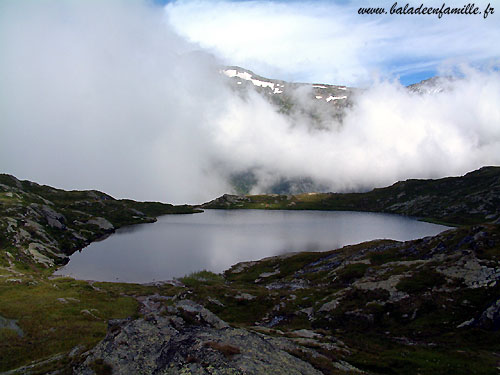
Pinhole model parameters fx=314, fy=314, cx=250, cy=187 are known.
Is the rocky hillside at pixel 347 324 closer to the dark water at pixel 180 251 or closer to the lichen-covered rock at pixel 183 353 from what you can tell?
the lichen-covered rock at pixel 183 353

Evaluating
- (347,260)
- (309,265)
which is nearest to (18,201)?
(309,265)

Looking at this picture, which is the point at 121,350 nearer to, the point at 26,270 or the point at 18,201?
the point at 26,270

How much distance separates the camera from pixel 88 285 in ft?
279

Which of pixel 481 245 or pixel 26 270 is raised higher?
pixel 481 245

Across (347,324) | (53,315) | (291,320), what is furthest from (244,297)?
(53,315)

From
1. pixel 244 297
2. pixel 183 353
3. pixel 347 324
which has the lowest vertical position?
pixel 244 297

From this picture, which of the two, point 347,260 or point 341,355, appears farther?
point 347,260

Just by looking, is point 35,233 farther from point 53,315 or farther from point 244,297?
point 244,297

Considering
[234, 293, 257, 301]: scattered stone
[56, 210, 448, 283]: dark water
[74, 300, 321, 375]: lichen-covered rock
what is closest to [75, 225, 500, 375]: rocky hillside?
[74, 300, 321, 375]: lichen-covered rock

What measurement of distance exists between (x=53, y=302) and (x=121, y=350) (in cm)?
4839

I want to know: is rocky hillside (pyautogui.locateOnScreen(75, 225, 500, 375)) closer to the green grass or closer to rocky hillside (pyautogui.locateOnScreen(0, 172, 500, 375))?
rocky hillside (pyautogui.locateOnScreen(0, 172, 500, 375))

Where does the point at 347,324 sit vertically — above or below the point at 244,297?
above

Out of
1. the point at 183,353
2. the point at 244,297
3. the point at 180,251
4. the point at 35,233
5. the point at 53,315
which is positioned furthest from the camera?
the point at 180,251

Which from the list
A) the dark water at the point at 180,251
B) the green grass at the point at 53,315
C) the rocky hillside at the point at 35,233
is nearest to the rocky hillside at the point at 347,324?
the green grass at the point at 53,315
